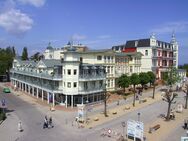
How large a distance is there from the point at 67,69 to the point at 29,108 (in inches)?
380

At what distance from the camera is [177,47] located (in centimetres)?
10075

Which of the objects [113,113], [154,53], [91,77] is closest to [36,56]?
[154,53]

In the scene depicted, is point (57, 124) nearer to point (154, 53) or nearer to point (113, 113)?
point (113, 113)

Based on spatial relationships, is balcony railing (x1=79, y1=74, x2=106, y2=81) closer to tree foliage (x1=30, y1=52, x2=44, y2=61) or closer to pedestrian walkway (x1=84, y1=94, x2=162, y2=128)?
pedestrian walkway (x1=84, y1=94, x2=162, y2=128)

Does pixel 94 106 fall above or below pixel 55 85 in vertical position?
below

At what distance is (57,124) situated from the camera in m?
33.8

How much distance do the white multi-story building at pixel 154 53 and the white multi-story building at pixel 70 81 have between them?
3123 centimetres

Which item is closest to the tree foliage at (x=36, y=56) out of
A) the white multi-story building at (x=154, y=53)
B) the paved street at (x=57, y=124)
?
the white multi-story building at (x=154, y=53)

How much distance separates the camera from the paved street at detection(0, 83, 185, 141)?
2816 cm

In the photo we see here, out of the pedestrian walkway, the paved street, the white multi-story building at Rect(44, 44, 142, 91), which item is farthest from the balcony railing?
the pedestrian walkway

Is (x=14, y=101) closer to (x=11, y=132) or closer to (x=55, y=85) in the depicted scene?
(x=55, y=85)

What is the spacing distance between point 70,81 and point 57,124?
12575 mm

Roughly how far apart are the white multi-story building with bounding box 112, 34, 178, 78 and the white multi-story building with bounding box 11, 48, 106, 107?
3123 cm

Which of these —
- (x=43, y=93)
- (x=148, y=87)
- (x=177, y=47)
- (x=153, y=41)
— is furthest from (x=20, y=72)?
(x=177, y=47)
